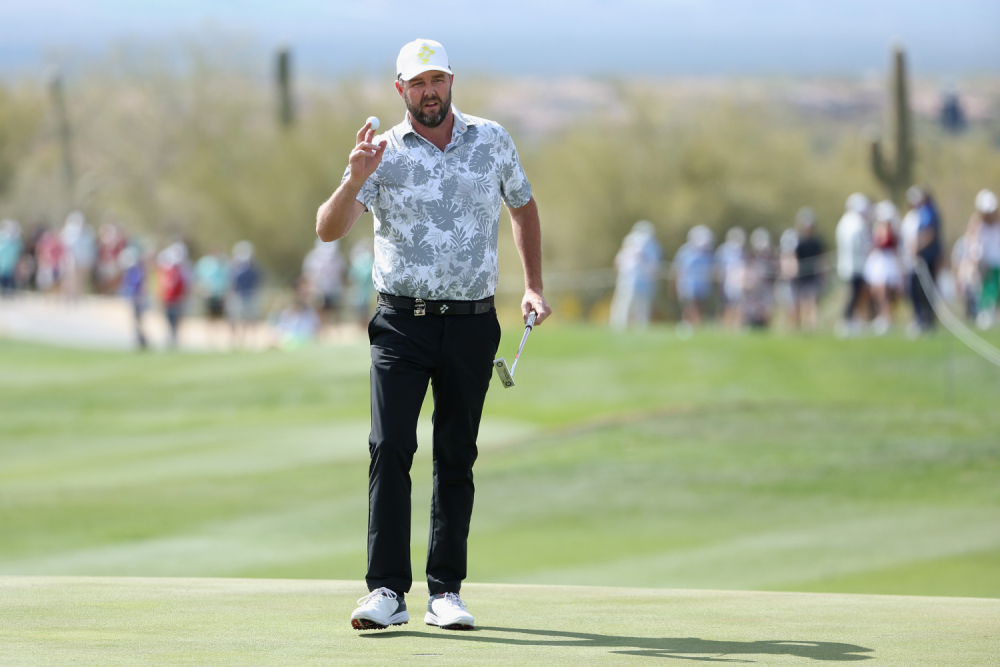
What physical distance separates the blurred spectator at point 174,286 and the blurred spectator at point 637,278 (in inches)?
301

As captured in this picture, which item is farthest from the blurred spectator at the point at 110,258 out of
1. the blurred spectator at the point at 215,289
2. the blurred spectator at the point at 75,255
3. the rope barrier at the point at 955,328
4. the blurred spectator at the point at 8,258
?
the rope barrier at the point at 955,328

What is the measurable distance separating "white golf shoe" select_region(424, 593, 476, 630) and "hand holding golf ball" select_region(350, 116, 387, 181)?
148 cm

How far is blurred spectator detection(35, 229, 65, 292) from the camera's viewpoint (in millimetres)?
33062

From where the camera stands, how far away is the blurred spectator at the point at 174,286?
25016 millimetres

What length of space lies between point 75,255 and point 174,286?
674cm

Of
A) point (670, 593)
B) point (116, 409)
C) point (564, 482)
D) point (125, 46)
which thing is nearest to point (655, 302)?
point (116, 409)

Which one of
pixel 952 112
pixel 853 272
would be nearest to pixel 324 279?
pixel 853 272

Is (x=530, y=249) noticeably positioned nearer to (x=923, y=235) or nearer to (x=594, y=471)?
(x=594, y=471)

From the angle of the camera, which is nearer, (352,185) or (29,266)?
(352,185)

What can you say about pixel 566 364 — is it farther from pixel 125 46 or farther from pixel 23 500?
pixel 125 46

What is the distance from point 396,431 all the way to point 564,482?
22.7ft

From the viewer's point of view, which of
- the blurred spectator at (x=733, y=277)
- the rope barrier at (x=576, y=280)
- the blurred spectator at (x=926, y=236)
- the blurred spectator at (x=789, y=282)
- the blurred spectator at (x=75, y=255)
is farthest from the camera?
the rope barrier at (x=576, y=280)

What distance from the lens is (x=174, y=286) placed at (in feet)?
81.9

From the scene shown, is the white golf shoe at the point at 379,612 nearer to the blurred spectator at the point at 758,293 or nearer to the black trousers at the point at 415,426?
the black trousers at the point at 415,426
